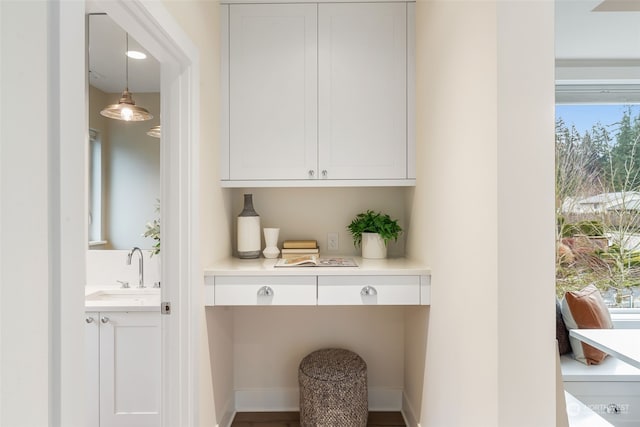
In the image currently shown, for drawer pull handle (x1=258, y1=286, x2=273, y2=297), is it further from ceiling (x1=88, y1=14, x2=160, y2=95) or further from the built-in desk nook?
ceiling (x1=88, y1=14, x2=160, y2=95)

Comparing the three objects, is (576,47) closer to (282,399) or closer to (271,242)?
(271,242)

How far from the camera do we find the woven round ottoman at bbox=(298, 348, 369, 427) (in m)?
1.95

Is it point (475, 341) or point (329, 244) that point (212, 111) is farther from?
point (475, 341)

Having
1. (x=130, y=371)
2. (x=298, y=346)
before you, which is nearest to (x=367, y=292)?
(x=298, y=346)

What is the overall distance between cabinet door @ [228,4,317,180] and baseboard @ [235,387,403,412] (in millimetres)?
1404

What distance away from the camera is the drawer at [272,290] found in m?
1.85

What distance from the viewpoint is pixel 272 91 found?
211 cm

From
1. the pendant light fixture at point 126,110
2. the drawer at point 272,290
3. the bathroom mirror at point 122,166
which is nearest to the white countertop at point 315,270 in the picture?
the drawer at point 272,290

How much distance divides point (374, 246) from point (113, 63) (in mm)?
2058

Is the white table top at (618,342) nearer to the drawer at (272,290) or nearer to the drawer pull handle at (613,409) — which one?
the drawer pull handle at (613,409)

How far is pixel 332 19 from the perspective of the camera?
6.91 feet

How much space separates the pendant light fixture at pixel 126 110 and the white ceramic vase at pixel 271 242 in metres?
1.16

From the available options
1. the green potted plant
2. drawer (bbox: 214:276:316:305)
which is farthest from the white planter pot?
drawer (bbox: 214:276:316:305)

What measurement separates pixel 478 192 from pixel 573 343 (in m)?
1.77
